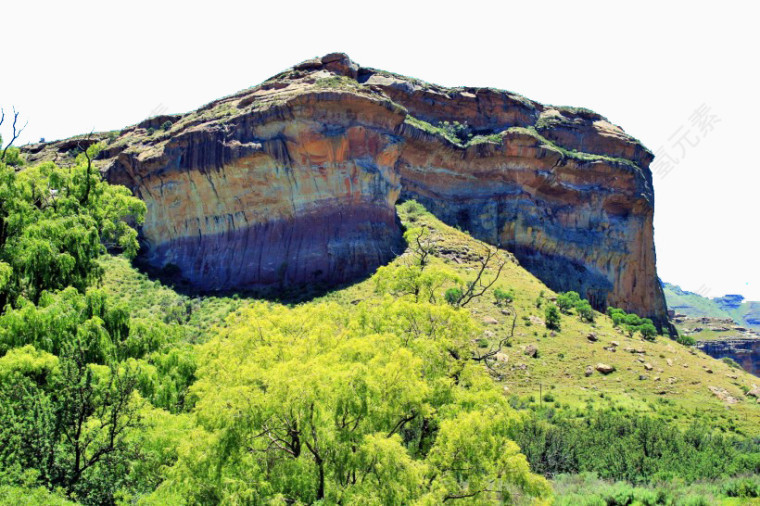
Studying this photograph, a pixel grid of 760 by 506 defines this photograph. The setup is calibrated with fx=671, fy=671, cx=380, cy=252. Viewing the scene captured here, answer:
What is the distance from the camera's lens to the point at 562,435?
31109 mm

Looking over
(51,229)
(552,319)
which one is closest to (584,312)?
(552,319)

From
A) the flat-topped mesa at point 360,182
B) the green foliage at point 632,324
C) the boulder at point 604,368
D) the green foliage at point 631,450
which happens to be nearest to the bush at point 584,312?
the green foliage at point 632,324

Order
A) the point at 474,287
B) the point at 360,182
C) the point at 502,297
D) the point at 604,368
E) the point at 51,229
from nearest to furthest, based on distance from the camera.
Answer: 1. the point at 51,229
2. the point at 474,287
3. the point at 604,368
4. the point at 502,297
5. the point at 360,182

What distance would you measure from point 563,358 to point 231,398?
32730mm

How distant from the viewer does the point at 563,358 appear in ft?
142

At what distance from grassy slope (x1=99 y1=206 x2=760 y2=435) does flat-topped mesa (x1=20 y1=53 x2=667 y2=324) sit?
4.30 metres

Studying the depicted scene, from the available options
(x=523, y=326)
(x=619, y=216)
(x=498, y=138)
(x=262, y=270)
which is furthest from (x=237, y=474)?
(x=619, y=216)

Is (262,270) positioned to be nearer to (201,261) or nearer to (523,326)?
(201,261)

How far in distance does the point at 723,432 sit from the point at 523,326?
14.8 m

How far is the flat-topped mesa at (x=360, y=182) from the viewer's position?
53.2 metres

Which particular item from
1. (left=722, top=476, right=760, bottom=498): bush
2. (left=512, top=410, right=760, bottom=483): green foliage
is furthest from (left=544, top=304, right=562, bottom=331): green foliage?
(left=722, top=476, right=760, bottom=498): bush

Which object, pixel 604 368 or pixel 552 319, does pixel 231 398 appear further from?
pixel 552 319

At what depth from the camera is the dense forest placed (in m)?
13.8

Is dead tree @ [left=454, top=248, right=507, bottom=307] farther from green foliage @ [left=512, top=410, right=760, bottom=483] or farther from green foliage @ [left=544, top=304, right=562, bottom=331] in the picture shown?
green foliage @ [left=512, top=410, right=760, bottom=483]
